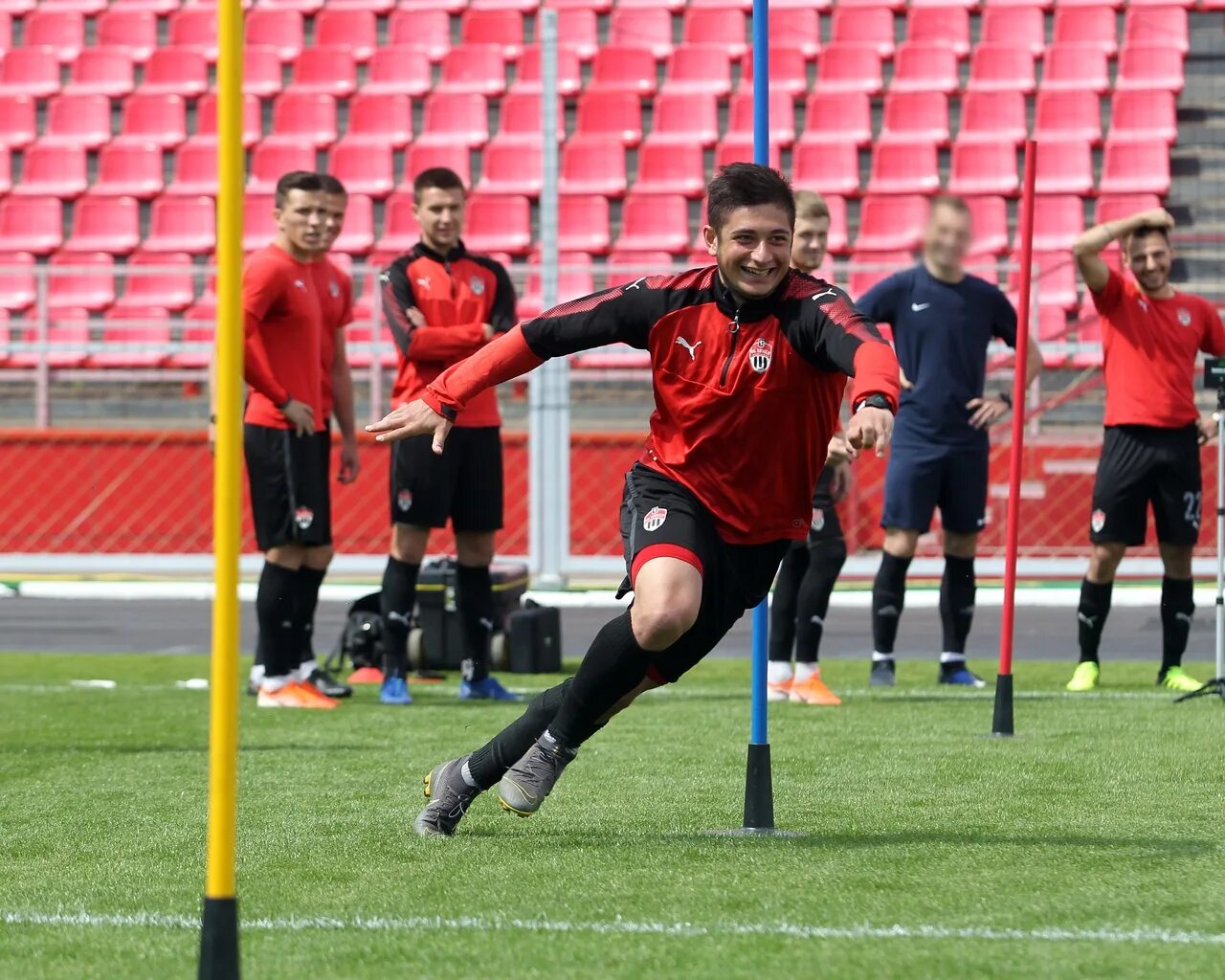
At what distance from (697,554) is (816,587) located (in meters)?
4.01

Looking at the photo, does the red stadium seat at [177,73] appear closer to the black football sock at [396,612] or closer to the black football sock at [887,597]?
the black football sock at [396,612]

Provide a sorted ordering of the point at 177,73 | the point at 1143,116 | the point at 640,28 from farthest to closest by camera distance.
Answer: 1. the point at 177,73
2. the point at 640,28
3. the point at 1143,116

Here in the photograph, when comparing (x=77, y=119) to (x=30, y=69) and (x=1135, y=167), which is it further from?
(x=1135, y=167)

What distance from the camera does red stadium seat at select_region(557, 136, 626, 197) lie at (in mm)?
19000

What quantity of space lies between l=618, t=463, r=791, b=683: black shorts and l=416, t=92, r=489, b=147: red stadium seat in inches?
602

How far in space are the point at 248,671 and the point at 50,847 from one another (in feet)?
17.3

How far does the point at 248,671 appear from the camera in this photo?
9.90 metres

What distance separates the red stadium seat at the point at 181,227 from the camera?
19.2 meters

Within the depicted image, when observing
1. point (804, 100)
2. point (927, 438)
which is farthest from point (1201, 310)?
point (804, 100)

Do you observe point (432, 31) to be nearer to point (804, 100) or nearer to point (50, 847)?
point (804, 100)

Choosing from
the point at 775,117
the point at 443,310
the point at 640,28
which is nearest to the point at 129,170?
the point at 640,28

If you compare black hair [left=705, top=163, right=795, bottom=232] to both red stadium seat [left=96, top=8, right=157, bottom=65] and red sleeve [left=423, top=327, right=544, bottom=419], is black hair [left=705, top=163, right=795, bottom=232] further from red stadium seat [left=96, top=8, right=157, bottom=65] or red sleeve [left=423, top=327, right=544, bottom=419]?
red stadium seat [left=96, top=8, right=157, bottom=65]

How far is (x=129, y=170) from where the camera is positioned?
20109mm

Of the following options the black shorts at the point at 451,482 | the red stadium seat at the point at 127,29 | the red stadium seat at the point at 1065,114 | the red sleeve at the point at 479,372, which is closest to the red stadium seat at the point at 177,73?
the red stadium seat at the point at 127,29
